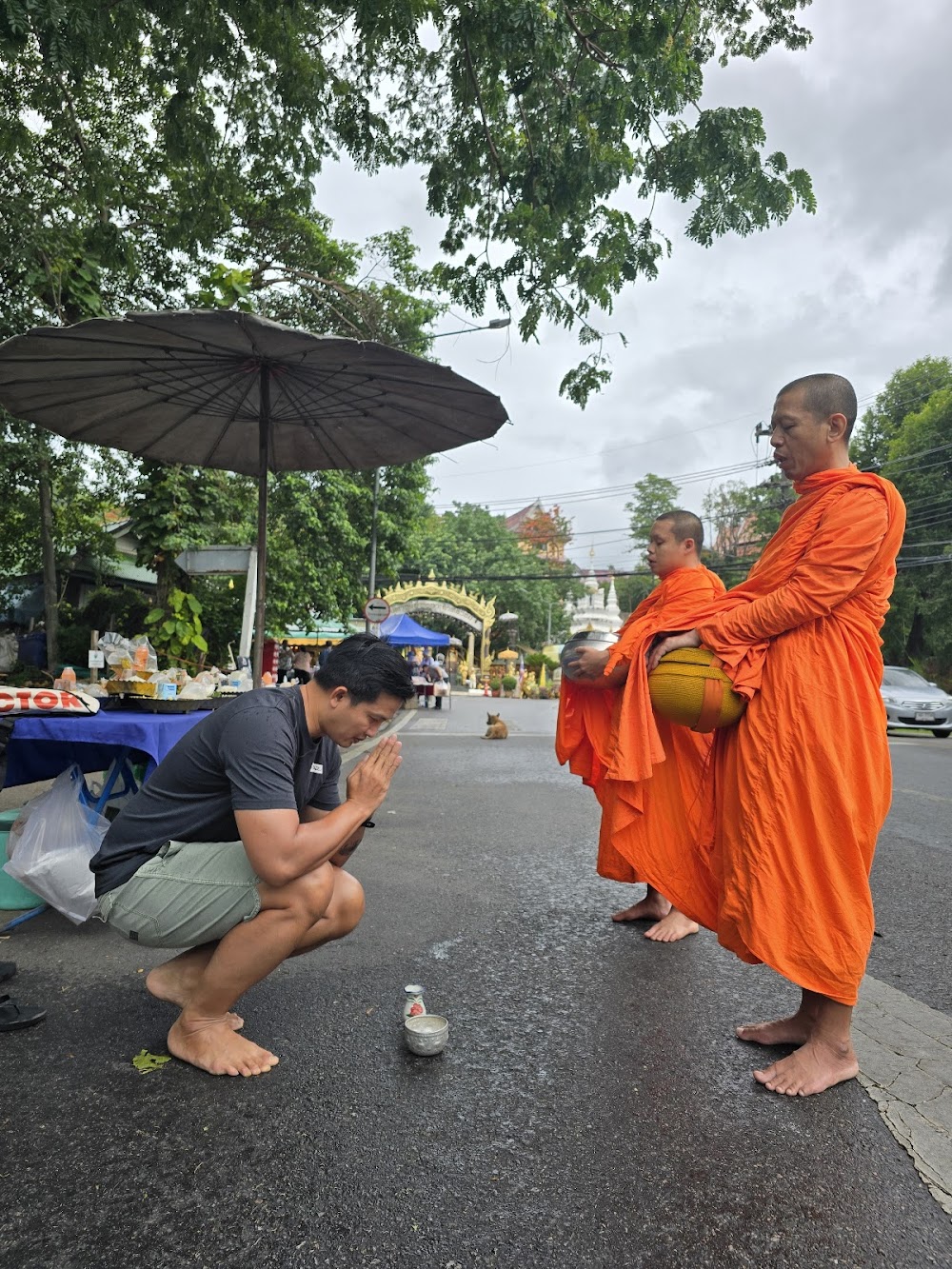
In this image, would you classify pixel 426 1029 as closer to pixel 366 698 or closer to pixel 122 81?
pixel 366 698

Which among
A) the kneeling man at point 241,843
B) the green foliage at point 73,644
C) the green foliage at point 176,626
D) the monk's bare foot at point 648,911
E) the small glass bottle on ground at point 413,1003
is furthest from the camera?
the green foliage at point 73,644

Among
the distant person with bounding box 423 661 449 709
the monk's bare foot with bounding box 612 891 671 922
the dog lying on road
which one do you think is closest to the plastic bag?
the monk's bare foot with bounding box 612 891 671 922

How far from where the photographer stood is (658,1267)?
157 centimetres

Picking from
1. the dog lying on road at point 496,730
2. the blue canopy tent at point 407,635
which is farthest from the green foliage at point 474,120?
the blue canopy tent at point 407,635

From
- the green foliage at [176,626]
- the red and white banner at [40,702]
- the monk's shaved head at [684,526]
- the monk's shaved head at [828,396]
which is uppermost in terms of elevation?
the monk's shaved head at [828,396]

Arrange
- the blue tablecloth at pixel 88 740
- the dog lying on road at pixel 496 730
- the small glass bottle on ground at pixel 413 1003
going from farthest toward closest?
the dog lying on road at pixel 496 730 < the blue tablecloth at pixel 88 740 < the small glass bottle on ground at pixel 413 1003

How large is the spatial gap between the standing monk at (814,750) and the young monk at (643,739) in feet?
1.12

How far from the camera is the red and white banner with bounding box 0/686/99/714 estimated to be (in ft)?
10.6

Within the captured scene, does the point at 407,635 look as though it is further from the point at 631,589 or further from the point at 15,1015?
the point at 631,589

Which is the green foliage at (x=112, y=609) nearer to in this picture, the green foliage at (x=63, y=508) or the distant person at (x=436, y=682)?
the green foliage at (x=63, y=508)

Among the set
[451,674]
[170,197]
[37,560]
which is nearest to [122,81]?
[170,197]

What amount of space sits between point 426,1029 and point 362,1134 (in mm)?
437

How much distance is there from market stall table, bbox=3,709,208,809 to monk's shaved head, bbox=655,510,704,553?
2227 mm

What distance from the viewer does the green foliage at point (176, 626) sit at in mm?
8703
